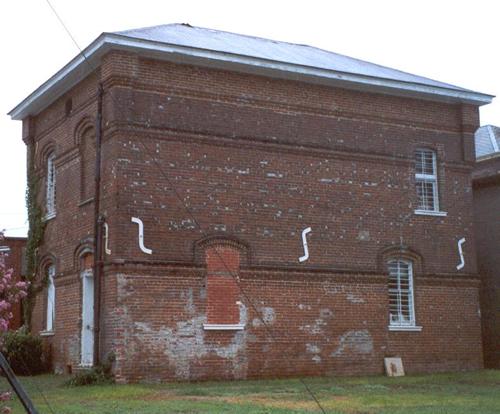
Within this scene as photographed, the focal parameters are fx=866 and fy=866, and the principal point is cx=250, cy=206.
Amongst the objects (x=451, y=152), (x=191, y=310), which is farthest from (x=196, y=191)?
(x=451, y=152)

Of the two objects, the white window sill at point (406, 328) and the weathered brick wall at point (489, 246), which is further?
the weathered brick wall at point (489, 246)

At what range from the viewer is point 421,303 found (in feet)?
78.4

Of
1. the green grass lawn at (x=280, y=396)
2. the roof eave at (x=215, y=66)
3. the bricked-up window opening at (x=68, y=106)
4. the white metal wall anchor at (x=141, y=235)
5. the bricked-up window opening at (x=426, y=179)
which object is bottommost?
the green grass lawn at (x=280, y=396)

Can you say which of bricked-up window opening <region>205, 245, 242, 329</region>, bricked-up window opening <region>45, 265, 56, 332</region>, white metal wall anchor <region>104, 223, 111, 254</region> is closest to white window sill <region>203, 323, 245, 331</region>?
bricked-up window opening <region>205, 245, 242, 329</region>

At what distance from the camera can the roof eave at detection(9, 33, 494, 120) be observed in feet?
67.9

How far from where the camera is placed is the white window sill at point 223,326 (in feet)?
Answer: 68.2

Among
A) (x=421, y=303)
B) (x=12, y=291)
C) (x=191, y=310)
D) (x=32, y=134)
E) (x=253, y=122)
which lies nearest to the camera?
(x=12, y=291)

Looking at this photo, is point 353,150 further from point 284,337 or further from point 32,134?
point 32,134

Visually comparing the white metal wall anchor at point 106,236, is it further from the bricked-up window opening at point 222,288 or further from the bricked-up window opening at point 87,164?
the bricked-up window opening at point 222,288

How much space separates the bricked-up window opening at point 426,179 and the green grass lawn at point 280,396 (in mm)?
5338

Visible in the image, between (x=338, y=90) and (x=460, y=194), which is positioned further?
(x=460, y=194)

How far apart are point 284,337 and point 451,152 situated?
781cm

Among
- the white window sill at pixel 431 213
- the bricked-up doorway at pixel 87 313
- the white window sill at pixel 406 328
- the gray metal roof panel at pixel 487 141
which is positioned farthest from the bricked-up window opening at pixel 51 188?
the gray metal roof panel at pixel 487 141

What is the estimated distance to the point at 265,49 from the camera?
2508 centimetres
